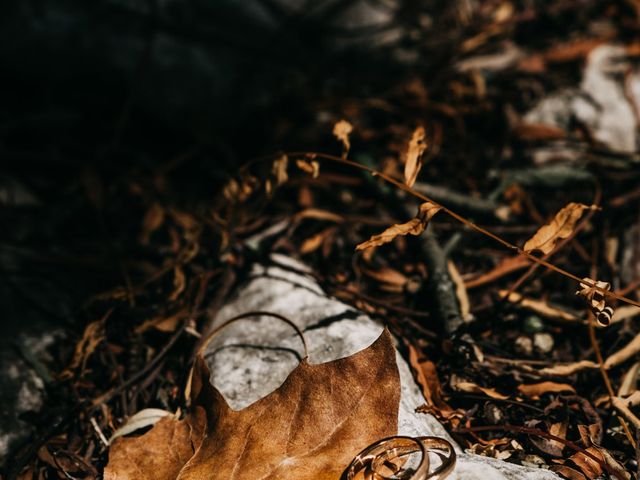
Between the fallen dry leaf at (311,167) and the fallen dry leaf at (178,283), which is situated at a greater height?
the fallen dry leaf at (311,167)

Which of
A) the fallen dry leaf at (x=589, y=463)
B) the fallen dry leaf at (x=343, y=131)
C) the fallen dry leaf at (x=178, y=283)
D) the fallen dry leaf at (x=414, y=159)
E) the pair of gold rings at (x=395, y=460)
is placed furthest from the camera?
the fallen dry leaf at (x=178, y=283)

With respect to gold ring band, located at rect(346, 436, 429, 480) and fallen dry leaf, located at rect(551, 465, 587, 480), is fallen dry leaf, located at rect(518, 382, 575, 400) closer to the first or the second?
fallen dry leaf, located at rect(551, 465, 587, 480)

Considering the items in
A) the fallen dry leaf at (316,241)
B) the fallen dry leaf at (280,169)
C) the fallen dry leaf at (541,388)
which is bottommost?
the fallen dry leaf at (541,388)

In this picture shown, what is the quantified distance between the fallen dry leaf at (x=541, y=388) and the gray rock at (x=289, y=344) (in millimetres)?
254

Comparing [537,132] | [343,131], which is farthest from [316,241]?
[537,132]

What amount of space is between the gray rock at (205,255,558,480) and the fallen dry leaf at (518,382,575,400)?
0.25 meters

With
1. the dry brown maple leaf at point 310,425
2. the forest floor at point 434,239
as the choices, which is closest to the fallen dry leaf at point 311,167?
the forest floor at point 434,239

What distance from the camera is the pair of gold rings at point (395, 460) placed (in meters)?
1.05

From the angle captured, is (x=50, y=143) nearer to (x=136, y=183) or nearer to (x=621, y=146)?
(x=136, y=183)

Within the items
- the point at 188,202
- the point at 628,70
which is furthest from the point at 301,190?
the point at 628,70

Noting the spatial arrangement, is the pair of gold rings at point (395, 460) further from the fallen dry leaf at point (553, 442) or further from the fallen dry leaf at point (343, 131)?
the fallen dry leaf at point (343, 131)

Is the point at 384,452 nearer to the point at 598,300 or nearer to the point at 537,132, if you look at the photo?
the point at 598,300

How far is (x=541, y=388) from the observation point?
1.37m

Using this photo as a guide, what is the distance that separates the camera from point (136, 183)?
7.06 ft
